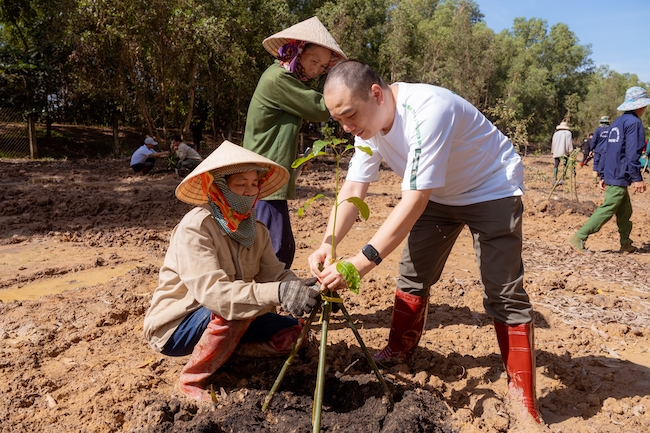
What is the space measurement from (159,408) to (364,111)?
1715 millimetres

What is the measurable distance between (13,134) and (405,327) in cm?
1634

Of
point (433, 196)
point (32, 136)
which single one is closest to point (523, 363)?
point (433, 196)

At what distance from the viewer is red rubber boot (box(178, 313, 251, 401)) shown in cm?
249

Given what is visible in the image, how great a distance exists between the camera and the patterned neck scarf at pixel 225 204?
2527 mm

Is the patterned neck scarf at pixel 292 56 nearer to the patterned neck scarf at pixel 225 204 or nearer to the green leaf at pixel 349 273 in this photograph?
the patterned neck scarf at pixel 225 204

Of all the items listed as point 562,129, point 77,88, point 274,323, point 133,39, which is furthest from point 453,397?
point 77,88

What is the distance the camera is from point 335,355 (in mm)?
3150

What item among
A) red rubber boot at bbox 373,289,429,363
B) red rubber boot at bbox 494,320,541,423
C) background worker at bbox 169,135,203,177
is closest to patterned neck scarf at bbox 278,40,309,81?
red rubber boot at bbox 373,289,429,363

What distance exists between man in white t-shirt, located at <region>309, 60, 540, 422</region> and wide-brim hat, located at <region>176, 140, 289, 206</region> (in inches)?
17.5

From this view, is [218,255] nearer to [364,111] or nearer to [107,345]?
[364,111]

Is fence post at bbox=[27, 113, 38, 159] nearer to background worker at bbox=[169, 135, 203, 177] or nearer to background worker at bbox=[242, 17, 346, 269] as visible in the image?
background worker at bbox=[169, 135, 203, 177]

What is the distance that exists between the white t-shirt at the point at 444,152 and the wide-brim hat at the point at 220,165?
46 cm

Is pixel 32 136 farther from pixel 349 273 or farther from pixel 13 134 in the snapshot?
pixel 349 273

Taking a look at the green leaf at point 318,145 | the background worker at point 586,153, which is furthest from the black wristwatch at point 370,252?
the background worker at point 586,153
